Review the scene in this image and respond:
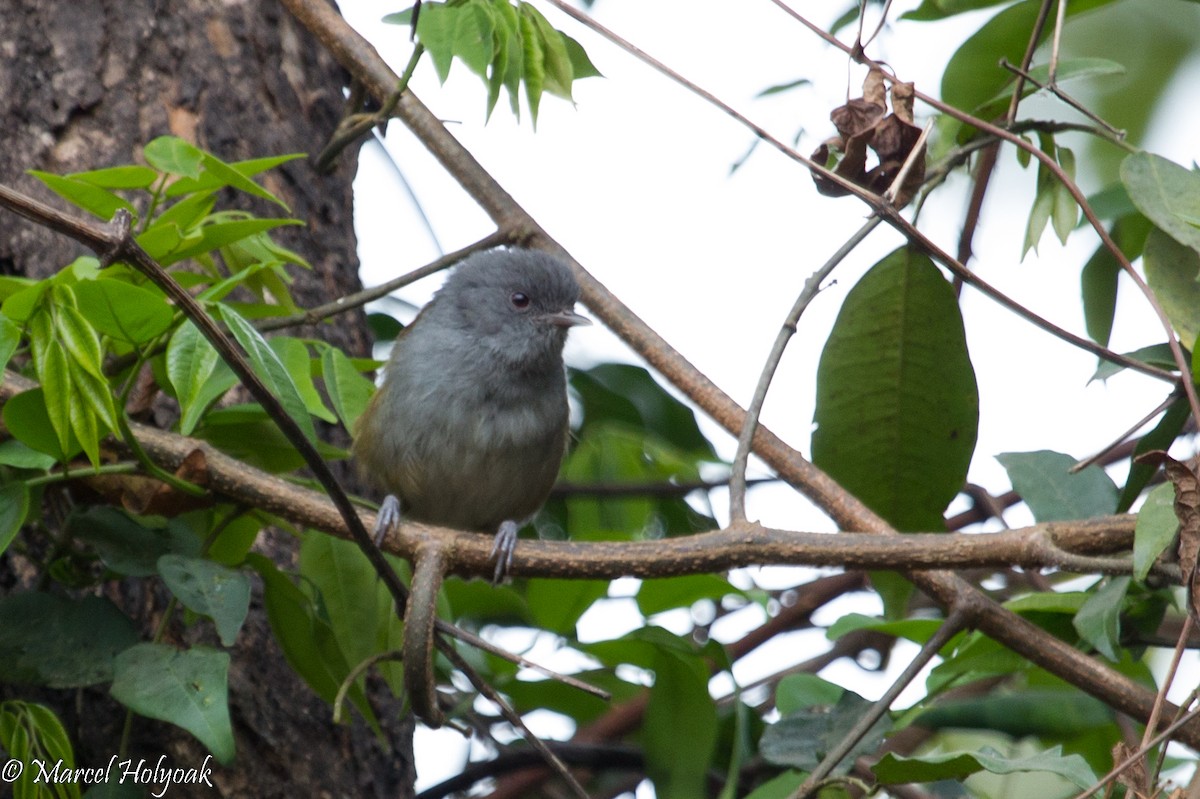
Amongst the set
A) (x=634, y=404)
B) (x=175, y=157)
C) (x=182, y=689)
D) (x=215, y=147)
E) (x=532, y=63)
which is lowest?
(x=182, y=689)

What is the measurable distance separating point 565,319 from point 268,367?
2.43 metres

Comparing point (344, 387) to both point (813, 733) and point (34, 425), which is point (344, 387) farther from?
point (813, 733)

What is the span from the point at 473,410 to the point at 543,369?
14.3 inches

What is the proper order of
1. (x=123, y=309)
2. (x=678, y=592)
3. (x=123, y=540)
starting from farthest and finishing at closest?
(x=678, y=592), (x=123, y=540), (x=123, y=309)

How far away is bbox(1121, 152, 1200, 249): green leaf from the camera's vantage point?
2.88m

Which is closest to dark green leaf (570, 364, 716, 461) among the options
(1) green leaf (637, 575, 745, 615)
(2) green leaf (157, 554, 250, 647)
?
(1) green leaf (637, 575, 745, 615)

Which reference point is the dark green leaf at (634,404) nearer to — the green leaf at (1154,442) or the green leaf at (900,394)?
the green leaf at (900,394)

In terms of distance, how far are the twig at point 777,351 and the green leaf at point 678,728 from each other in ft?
2.93

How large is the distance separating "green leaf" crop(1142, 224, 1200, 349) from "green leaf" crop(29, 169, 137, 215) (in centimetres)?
234

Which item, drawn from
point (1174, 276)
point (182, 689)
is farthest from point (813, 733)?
point (182, 689)

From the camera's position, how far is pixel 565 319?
Answer: 186 inches

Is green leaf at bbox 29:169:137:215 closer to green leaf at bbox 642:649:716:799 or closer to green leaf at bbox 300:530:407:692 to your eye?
green leaf at bbox 300:530:407:692

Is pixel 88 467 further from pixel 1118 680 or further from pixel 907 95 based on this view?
pixel 1118 680

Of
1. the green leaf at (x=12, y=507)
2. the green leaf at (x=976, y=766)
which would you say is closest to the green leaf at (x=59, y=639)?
the green leaf at (x=12, y=507)
